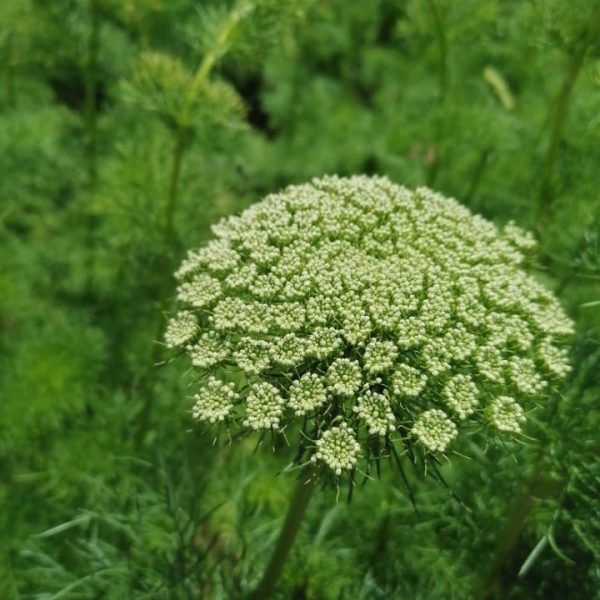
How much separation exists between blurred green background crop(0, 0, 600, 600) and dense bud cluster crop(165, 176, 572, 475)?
264mm

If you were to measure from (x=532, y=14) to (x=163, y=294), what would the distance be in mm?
2346

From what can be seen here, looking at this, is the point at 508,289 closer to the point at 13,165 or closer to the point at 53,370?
the point at 53,370

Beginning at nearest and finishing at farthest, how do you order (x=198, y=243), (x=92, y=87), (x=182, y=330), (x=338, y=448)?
(x=338, y=448) → (x=182, y=330) → (x=198, y=243) → (x=92, y=87)

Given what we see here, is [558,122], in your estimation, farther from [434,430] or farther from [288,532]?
[288,532]

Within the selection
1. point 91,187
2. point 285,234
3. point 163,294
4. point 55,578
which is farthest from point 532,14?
point 55,578

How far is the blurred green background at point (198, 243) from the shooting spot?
294cm

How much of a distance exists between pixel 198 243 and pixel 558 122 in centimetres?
207

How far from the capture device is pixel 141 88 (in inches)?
128

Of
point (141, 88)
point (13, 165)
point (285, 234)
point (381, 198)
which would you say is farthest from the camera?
point (13, 165)

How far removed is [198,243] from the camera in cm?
412

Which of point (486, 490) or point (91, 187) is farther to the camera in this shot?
point (91, 187)

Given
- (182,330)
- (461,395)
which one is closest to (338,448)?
(461,395)

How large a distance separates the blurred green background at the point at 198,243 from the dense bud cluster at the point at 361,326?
0.26 metres

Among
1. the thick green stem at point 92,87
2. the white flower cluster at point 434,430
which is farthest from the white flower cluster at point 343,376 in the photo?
the thick green stem at point 92,87
